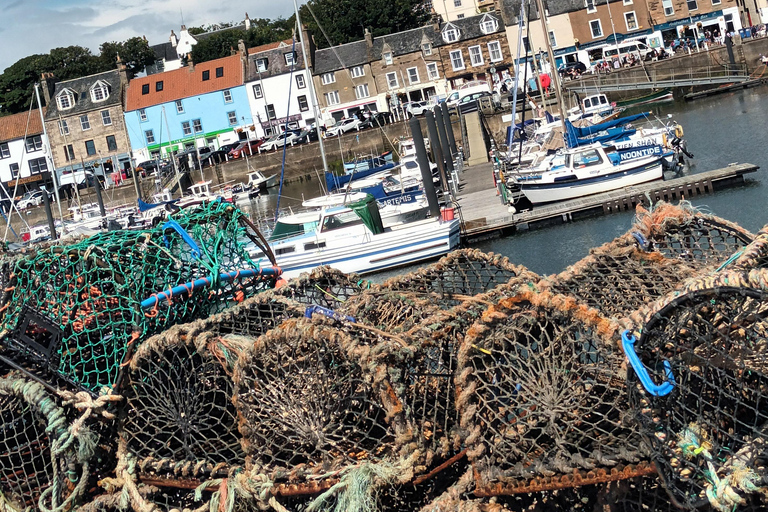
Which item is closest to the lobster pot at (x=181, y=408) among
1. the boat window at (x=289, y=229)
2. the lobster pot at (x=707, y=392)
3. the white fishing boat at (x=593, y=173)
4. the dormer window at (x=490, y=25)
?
the lobster pot at (x=707, y=392)

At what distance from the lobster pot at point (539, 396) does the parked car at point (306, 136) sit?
38614mm

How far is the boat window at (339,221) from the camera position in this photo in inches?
691

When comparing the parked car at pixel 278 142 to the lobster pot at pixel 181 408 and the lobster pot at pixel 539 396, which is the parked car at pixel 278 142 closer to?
the lobster pot at pixel 181 408

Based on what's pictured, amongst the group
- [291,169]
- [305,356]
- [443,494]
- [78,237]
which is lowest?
[443,494]

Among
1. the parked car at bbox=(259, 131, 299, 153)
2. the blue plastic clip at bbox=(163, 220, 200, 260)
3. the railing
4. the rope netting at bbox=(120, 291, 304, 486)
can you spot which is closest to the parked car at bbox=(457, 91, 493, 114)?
the railing

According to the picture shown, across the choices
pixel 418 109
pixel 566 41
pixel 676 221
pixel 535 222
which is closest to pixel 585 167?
pixel 535 222

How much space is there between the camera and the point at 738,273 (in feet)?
9.19

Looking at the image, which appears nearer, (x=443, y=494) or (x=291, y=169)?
(x=443, y=494)

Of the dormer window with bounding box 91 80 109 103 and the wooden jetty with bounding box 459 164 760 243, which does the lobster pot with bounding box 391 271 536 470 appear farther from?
the dormer window with bounding box 91 80 109 103

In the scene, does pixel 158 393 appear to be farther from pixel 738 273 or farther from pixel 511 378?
pixel 738 273

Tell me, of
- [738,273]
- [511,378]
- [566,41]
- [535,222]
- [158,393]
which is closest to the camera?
[738,273]

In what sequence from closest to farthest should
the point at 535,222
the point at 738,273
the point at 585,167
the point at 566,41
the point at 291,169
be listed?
1. the point at 738,273
2. the point at 535,222
3. the point at 585,167
4. the point at 291,169
5. the point at 566,41

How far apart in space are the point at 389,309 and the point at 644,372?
196 centimetres

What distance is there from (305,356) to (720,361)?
180cm
